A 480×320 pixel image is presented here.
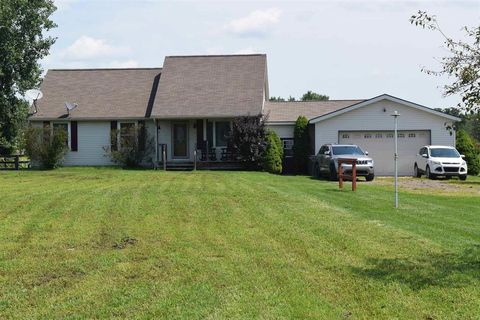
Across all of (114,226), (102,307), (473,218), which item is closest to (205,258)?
(102,307)

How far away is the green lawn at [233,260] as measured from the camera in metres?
5.68

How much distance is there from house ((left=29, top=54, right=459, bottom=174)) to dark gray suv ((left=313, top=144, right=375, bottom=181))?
3580 millimetres

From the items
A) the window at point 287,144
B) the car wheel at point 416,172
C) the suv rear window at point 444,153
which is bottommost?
the car wheel at point 416,172

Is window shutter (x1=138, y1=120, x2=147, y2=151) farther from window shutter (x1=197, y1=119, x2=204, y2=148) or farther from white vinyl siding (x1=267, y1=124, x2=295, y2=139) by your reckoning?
white vinyl siding (x1=267, y1=124, x2=295, y2=139)

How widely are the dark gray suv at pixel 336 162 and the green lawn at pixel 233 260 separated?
10.5 metres

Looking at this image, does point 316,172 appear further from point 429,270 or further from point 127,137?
point 429,270

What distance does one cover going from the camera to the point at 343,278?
21.8 feet

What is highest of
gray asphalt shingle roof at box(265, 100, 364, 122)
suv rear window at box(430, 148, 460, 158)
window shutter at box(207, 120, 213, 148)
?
gray asphalt shingle roof at box(265, 100, 364, 122)

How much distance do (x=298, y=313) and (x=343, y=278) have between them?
54.1 inches

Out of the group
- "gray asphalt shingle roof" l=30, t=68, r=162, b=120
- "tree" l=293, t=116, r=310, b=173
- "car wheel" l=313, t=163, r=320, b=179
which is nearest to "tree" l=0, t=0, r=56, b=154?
"gray asphalt shingle roof" l=30, t=68, r=162, b=120

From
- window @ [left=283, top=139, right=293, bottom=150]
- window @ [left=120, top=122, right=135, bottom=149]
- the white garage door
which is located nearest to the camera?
the white garage door

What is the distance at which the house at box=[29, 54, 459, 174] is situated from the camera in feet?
94.9

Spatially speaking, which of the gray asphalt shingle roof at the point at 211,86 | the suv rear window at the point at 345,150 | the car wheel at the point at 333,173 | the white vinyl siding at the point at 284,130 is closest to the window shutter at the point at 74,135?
the gray asphalt shingle roof at the point at 211,86

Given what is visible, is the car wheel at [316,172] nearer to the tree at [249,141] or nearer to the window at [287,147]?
the tree at [249,141]
